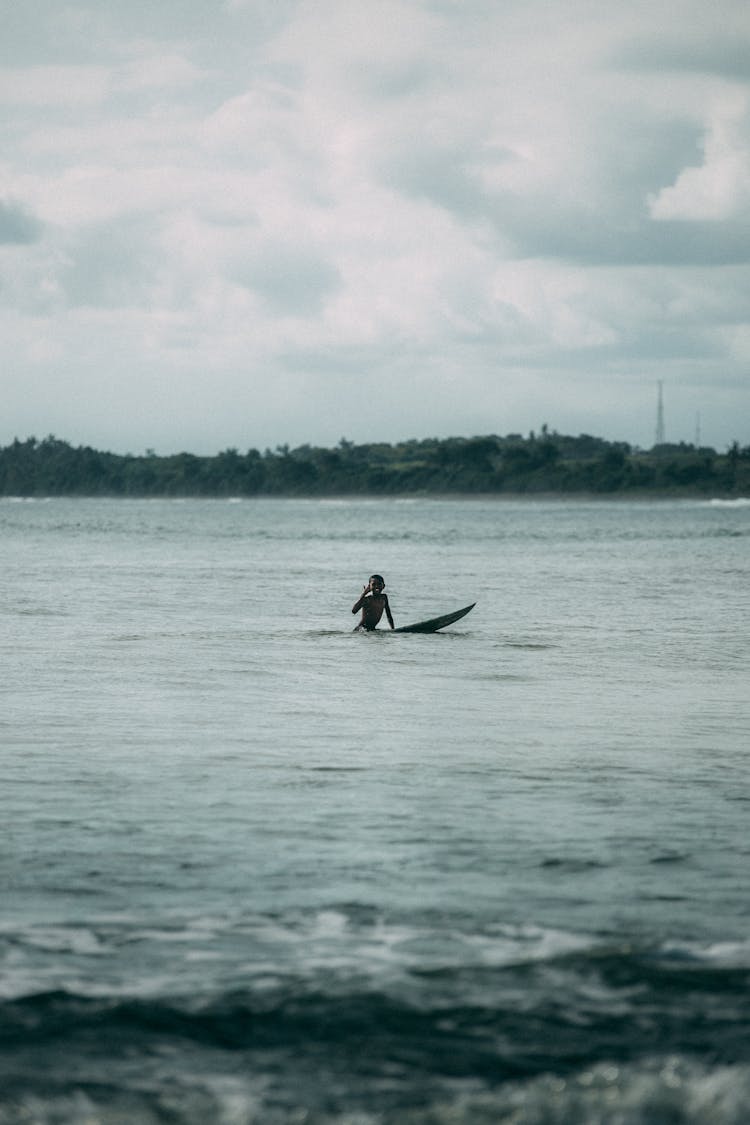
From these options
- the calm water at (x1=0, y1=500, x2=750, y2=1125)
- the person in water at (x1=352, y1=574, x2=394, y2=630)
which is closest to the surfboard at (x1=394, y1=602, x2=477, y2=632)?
the person in water at (x1=352, y1=574, x2=394, y2=630)

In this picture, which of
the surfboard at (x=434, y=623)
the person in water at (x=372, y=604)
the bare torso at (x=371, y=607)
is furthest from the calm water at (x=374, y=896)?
the surfboard at (x=434, y=623)

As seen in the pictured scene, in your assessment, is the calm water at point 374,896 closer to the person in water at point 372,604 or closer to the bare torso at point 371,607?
the person in water at point 372,604

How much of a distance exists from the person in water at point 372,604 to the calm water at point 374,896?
5.53 m

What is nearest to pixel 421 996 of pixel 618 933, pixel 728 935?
pixel 618 933

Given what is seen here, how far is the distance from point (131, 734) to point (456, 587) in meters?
33.9

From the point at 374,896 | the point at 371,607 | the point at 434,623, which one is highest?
the point at 371,607

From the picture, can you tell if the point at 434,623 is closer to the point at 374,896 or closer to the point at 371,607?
the point at 371,607

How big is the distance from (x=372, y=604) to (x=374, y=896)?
19902 mm

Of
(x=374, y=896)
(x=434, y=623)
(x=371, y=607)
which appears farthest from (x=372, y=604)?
(x=374, y=896)

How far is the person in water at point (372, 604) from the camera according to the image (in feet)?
91.7

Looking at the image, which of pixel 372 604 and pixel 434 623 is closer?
pixel 372 604

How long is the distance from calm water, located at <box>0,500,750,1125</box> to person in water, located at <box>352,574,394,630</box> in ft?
18.1

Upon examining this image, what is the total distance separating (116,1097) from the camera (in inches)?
236

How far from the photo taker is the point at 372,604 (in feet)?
94.2
